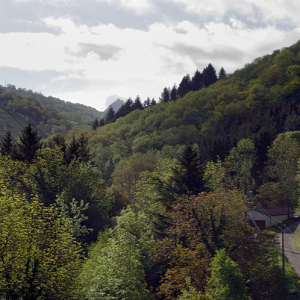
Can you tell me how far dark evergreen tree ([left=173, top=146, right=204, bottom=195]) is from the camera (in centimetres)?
3003

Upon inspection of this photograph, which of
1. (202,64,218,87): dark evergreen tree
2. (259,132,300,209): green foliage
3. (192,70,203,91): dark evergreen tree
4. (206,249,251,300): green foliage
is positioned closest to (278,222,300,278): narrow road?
(259,132,300,209): green foliage

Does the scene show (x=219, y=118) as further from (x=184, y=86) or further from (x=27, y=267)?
(x=27, y=267)

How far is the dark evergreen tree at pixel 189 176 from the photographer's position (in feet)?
98.5

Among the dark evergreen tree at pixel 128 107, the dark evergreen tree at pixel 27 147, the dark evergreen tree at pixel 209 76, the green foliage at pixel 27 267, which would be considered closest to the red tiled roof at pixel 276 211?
the green foliage at pixel 27 267

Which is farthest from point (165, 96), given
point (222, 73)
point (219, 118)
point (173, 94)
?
point (219, 118)

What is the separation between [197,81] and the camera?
4850 inches

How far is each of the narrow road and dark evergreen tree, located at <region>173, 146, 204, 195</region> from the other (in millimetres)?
10715

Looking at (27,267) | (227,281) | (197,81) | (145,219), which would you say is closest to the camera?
(27,267)

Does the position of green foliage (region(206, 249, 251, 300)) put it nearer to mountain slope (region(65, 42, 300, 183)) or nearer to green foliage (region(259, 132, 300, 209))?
green foliage (region(259, 132, 300, 209))

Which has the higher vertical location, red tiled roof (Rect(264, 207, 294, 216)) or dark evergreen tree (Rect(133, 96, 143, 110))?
dark evergreen tree (Rect(133, 96, 143, 110))

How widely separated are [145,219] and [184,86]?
100 meters

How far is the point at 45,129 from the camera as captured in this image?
627ft

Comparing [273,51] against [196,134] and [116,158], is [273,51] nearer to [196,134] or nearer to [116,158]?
[196,134]

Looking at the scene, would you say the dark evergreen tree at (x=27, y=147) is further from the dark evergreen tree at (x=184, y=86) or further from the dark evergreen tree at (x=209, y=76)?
the dark evergreen tree at (x=209, y=76)
